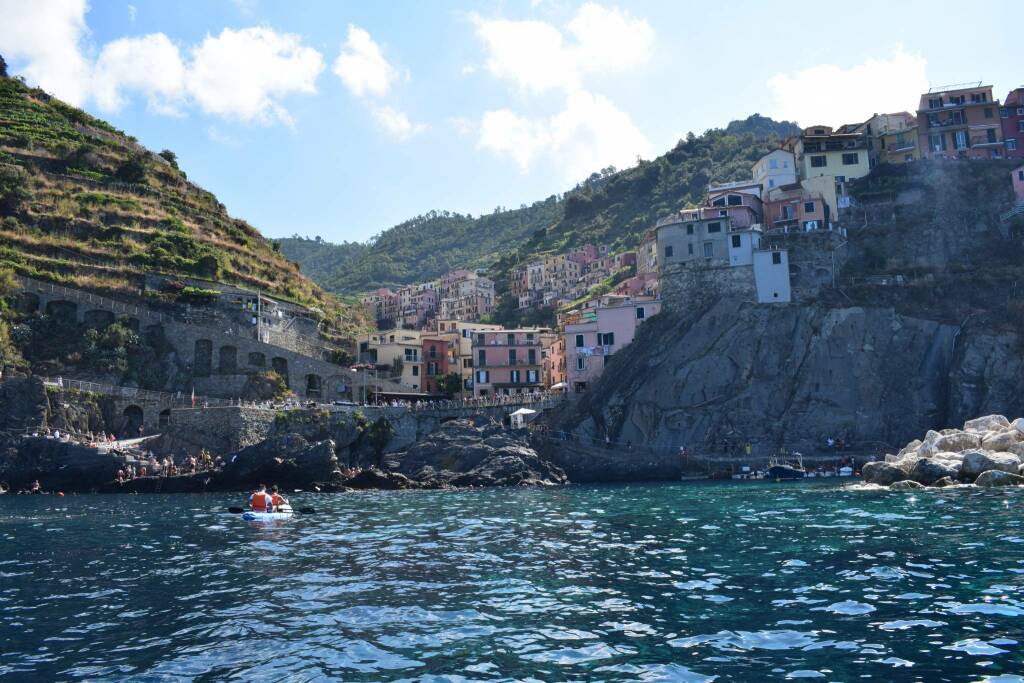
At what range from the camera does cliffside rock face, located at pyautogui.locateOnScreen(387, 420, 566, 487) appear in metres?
49.8

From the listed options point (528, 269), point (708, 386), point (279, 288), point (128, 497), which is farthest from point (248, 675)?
point (528, 269)

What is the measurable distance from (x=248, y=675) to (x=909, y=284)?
62533 mm

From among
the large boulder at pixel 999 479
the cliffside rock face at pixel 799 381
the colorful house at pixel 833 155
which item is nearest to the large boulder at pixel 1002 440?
the large boulder at pixel 999 479

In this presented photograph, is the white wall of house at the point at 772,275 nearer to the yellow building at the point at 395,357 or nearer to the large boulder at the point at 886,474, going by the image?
the large boulder at the point at 886,474

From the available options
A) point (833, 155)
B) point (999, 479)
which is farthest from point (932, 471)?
point (833, 155)

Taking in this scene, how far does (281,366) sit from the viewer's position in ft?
211

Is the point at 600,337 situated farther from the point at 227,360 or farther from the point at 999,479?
the point at 999,479

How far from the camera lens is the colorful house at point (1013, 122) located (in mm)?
A: 76875

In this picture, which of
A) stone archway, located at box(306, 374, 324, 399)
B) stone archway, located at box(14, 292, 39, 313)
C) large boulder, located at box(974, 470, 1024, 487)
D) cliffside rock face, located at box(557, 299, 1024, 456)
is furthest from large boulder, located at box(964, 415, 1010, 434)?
stone archway, located at box(14, 292, 39, 313)

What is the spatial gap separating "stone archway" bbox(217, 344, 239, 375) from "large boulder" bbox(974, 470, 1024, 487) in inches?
2012

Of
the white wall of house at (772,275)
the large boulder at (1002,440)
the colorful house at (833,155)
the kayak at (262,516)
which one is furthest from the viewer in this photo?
the colorful house at (833,155)

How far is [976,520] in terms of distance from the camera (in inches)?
944

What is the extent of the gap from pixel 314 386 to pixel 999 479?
4933 cm

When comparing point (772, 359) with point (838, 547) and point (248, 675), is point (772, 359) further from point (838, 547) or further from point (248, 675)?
point (248, 675)
